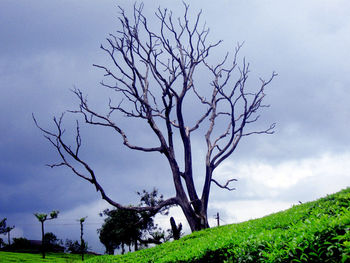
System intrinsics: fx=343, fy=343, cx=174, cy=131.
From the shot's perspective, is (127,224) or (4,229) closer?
(127,224)

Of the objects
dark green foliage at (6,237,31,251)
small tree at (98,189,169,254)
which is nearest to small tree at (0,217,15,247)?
dark green foliage at (6,237,31,251)

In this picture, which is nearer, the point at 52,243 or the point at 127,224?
the point at 127,224

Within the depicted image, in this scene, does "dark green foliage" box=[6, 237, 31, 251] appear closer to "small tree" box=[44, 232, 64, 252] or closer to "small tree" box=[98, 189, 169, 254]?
"small tree" box=[44, 232, 64, 252]

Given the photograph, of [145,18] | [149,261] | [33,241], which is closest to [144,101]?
[145,18]

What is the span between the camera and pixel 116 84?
24.0 meters

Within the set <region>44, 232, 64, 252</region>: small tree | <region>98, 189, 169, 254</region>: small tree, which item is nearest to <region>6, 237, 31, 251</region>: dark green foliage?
<region>44, 232, 64, 252</region>: small tree

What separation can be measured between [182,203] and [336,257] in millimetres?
16129

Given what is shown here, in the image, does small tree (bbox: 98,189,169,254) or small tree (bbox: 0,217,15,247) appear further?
small tree (bbox: 0,217,15,247)

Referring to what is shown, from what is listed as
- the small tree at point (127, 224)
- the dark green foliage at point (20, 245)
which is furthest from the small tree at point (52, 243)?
the small tree at point (127, 224)

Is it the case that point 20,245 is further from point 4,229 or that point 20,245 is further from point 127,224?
point 127,224

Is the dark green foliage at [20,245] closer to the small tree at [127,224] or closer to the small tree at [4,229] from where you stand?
the small tree at [4,229]

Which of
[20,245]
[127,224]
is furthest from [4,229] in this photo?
[127,224]

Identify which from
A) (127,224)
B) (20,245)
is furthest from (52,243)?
(127,224)

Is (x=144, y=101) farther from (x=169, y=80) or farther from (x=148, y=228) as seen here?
(x=148, y=228)
